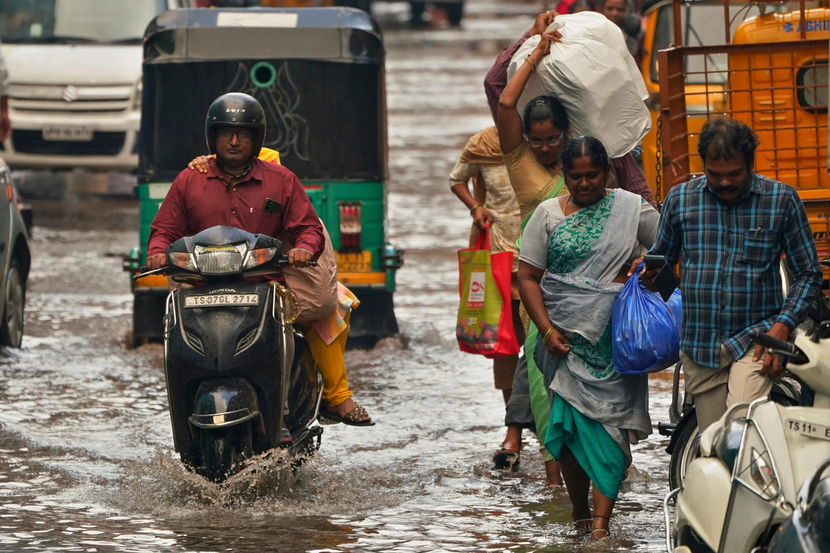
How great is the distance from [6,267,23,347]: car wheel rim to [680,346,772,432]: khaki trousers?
5.26 meters

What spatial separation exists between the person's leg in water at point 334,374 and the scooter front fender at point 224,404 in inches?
25.1

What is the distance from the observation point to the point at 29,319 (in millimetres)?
10656

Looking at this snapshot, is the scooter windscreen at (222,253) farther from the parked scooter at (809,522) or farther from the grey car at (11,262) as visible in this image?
the grey car at (11,262)

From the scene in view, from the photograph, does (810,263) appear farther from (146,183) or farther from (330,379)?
(146,183)

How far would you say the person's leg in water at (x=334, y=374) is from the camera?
6621 millimetres

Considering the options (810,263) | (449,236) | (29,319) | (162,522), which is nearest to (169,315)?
(162,522)

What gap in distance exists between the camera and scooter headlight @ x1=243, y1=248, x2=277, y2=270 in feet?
19.7

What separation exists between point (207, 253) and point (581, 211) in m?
1.44

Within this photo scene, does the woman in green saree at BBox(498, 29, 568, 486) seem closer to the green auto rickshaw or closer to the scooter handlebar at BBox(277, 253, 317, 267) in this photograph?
the scooter handlebar at BBox(277, 253, 317, 267)

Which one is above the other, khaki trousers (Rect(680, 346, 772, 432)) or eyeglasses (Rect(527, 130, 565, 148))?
eyeglasses (Rect(527, 130, 565, 148))

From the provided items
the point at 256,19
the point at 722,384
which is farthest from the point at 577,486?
the point at 256,19

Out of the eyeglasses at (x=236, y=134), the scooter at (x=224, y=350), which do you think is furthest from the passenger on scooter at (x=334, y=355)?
the scooter at (x=224, y=350)

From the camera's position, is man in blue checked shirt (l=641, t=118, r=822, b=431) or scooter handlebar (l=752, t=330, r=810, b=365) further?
man in blue checked shirt (l=641, t=118, r=822, b=431)

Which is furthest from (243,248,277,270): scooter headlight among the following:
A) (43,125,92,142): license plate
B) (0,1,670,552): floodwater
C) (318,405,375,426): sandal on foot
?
(43,125,92,142): license plate
